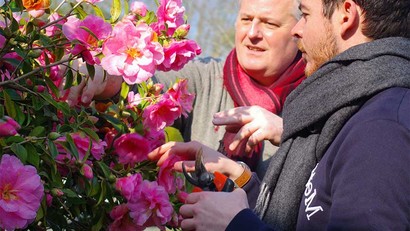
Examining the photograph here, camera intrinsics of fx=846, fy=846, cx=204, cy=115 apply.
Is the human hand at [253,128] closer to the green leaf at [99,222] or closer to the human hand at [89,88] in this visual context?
the human hand at [89,88]

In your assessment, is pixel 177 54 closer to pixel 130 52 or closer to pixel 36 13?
pixel 130 52

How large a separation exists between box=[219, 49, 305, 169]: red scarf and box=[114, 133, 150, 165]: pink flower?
4.55 ft

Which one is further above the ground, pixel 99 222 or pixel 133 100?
pixel 133 100

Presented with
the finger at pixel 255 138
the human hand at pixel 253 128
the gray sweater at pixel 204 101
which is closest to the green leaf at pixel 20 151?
the human hand at pixel 253 128

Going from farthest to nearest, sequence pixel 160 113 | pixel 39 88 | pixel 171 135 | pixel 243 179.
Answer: pixel 243 179
pixel 171 135
pixel 160 113
pixel 39 88

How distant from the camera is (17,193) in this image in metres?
1.84

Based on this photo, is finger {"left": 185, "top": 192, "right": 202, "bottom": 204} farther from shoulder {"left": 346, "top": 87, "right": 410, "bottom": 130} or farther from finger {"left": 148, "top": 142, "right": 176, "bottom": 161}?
shoulder {"left": 346, "top": 87, "right": 410, "bottom": 130}

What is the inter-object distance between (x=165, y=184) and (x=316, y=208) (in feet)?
1.42

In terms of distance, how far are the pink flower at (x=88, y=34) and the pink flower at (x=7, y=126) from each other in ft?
0.87

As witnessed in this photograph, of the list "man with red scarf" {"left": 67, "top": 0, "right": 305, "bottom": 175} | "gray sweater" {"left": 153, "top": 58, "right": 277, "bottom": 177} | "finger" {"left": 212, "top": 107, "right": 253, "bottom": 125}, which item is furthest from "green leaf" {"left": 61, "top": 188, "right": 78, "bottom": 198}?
"man with red scarf" {"left": 67, "top": 0, "right": 305, "bottom": 175}

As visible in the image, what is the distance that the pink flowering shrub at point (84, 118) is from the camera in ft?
6.20

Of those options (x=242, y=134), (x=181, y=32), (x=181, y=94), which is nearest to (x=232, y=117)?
(x=242, y=134)

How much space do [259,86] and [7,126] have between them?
1986 millimetres

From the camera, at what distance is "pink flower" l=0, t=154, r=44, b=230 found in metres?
1.81
